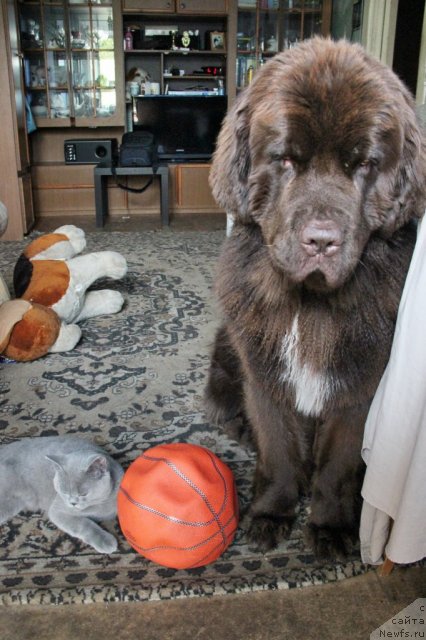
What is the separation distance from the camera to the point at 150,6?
238 inches

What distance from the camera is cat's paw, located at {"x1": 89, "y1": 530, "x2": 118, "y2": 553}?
123 cm

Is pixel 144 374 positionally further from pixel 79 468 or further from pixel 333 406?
Answer: pixel 333 406

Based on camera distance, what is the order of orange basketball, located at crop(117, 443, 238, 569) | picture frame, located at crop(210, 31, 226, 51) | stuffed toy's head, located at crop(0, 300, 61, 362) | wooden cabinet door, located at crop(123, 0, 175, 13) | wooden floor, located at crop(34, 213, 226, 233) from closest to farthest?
orange basketball, located at crop(117, 443, 238, 569) → stuffed toy's head, located at crop(0, 300, 61, 362) → wooden floor, located at crop(34, 213, 226, 233) → wooden cabinet door, located at crop(123, 0, 175, 13) → picture frame, located at crop(210, 31, 226, 51)

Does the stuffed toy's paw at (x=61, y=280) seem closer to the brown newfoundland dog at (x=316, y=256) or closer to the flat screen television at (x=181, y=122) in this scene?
the brown newfoundland dog at (x=316, y=256)

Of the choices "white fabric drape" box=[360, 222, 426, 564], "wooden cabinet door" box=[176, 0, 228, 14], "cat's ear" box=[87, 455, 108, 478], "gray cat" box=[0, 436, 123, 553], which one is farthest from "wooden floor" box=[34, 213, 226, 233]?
"white fabric drape" box=[360, 222, 426, 564]

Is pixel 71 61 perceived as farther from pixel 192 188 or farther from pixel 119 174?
pixel 192 188

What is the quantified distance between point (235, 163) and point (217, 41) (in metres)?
5.96

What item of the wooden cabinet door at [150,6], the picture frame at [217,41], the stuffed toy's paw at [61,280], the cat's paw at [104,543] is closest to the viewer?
the cat's paw at [104,543]

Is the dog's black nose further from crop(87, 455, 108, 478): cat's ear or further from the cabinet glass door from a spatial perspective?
the cabinet glass door

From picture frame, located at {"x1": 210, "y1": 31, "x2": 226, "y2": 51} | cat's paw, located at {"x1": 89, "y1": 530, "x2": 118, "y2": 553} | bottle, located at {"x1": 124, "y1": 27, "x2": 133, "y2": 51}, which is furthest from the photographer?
picture frame, located at {"x1": 210, "y1": 31, "x2": 226, "y2": 51}

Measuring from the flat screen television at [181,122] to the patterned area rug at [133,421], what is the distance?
328 centimetres

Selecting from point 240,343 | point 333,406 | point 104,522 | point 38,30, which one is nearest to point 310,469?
point 333,406

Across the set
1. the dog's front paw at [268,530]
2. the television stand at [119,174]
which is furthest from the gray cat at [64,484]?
the television stand at [119,174]

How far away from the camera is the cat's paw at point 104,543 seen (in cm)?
123
